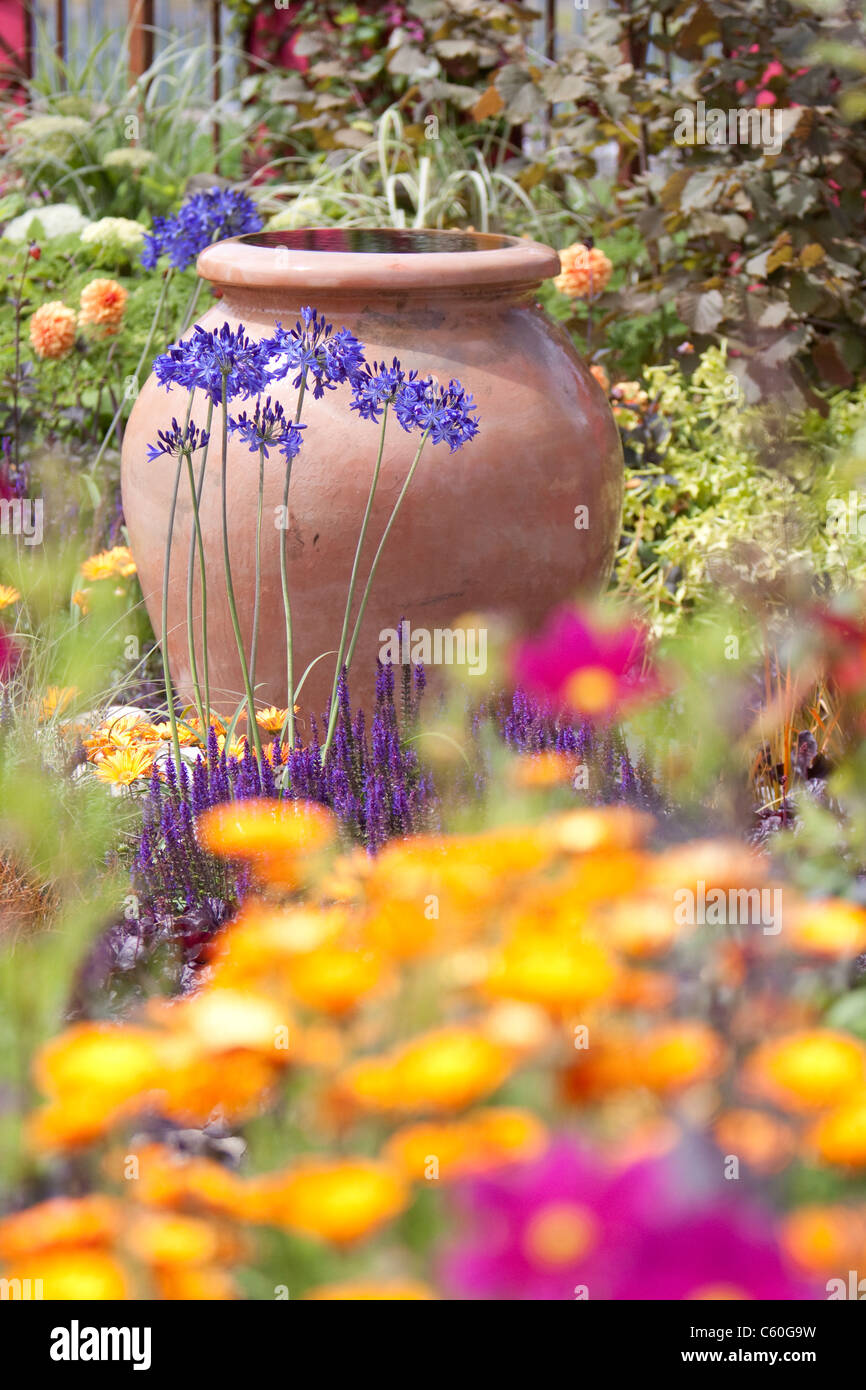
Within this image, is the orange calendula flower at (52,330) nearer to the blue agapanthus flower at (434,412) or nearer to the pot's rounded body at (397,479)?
the pot's rounded body at (397,479)

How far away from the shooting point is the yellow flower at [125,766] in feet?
7.53

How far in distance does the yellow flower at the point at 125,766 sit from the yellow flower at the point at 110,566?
0.91 metres

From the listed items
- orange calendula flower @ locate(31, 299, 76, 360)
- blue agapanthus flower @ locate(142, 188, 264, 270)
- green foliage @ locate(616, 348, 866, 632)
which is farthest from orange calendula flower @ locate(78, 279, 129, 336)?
green foliage @ locate(616, 348, 866, 632)

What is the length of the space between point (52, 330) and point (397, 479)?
145 centimetres

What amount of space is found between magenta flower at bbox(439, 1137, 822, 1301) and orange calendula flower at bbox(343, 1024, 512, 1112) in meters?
0.09

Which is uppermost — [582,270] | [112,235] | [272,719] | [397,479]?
[112,235]

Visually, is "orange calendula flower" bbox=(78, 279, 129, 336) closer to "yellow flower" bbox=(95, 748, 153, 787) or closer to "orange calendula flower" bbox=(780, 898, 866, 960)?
"yellow flower" bbox=(95, 748, 153, 787)

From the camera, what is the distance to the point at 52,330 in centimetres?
366

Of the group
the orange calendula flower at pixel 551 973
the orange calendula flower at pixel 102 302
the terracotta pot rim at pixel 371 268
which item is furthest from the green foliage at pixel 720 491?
the orange calendula flower at pixel 551 973

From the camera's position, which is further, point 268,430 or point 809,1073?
point 268,430

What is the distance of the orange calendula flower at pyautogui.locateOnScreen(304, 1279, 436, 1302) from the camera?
34.0 inches

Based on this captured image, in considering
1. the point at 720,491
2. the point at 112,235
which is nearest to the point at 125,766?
the point at 720,491

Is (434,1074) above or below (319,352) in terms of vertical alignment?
below

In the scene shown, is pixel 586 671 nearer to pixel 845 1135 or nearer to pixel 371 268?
pixel 371 268
